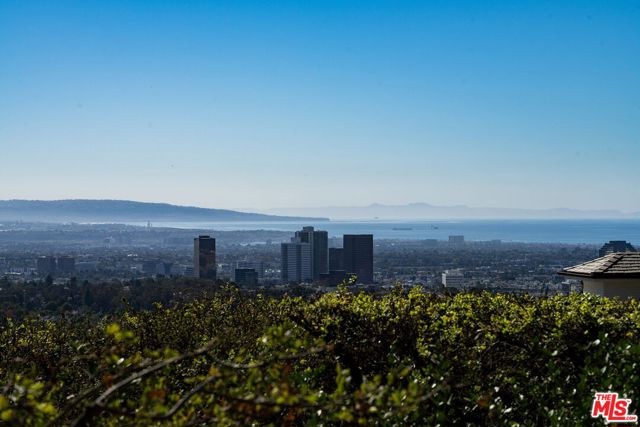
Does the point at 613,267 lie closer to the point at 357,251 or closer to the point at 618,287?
the point at 618,287

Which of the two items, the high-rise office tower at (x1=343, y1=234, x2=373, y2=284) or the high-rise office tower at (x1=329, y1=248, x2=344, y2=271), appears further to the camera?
the high-rise office tower at (x1=329, y1=248, x2=344, y2=271)

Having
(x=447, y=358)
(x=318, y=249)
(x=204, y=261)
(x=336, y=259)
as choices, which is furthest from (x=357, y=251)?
(x=447, y=358)

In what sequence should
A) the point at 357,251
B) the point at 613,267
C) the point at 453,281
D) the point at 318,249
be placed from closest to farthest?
1. the point at 613,267
2. the point at 453,281
3. the point at 357,251
4. the point at 318,249

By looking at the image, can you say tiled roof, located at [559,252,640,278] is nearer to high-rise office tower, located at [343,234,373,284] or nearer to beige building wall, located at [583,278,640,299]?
beige building wall, located at [583,278,640,299]

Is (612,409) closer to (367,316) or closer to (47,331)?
(367,316)

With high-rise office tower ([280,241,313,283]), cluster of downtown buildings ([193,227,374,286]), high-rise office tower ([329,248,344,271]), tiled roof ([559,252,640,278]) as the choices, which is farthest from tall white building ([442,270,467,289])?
tiled roof ([559,252,640,278])

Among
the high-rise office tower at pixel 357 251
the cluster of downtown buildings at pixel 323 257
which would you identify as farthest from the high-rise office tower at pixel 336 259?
the high-rise office tower at pixel 357 251
